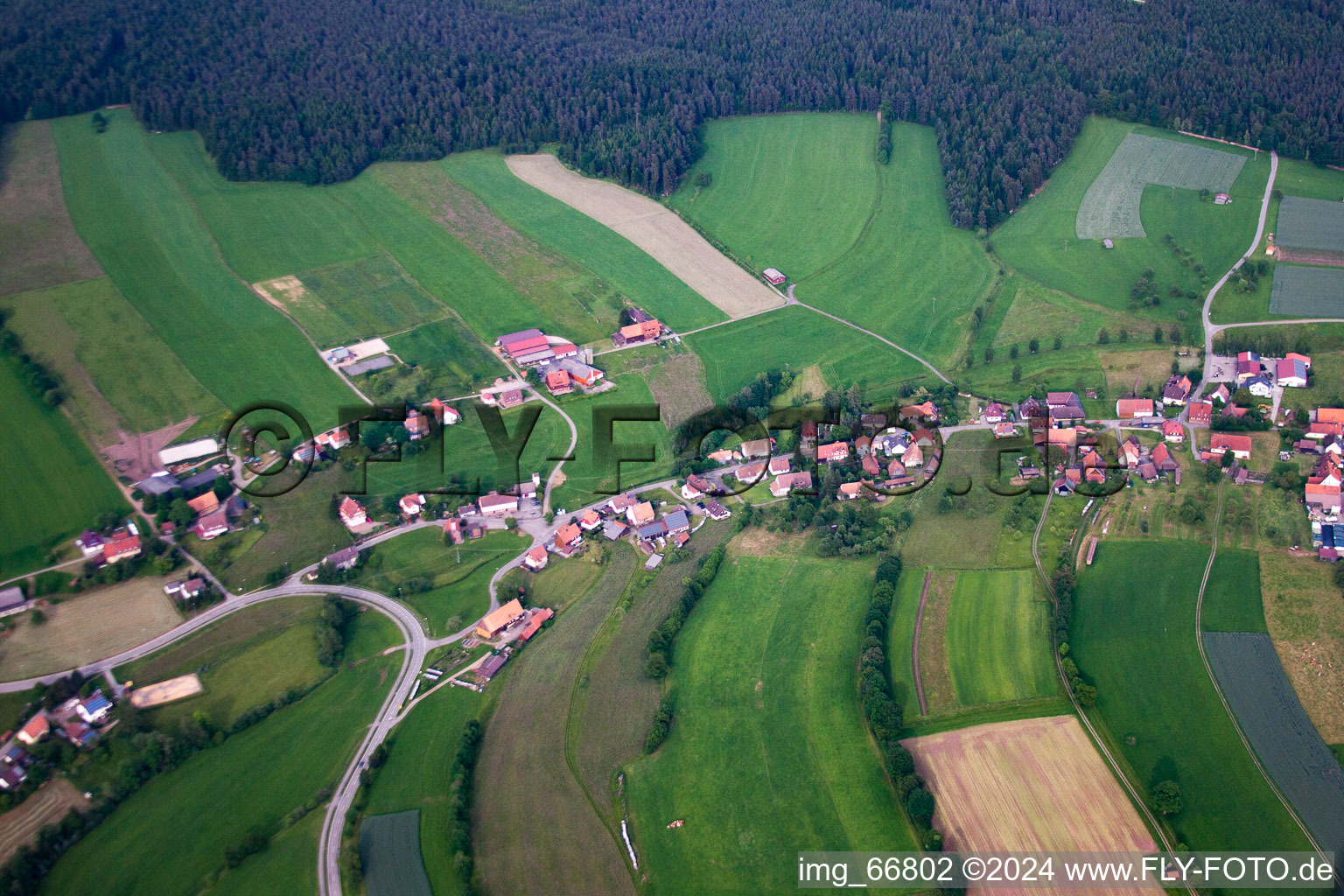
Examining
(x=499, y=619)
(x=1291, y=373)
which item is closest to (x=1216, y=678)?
(x=1291, y=373)

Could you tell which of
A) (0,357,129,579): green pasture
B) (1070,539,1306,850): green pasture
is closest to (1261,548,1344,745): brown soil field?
(1070,539,1306,850): green pasture

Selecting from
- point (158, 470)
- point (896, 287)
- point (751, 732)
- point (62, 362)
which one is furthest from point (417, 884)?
point (896, 287)

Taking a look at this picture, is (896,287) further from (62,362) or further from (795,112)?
(62,362)

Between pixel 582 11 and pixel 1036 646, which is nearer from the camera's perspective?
pixel 1036 646

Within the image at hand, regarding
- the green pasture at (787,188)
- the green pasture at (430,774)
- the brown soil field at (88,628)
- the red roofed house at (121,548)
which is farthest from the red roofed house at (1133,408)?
the red roofed house at (121,548)

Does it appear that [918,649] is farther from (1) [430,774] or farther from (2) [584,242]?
(2) [584,242]

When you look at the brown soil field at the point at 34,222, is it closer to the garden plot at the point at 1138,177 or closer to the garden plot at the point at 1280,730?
the garden plot at the point at 1280,730
